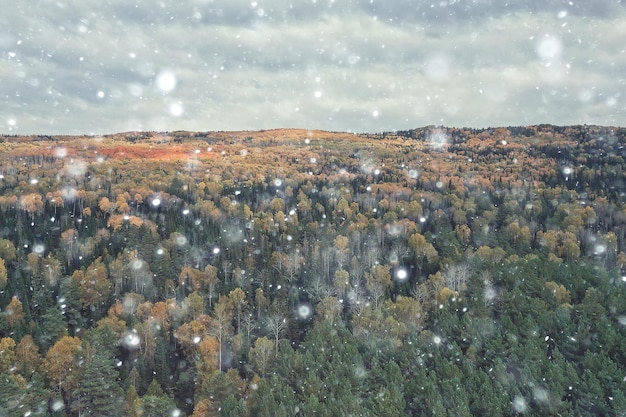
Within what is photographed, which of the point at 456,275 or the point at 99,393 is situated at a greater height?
the point at 99,393

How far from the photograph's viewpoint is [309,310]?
90188 mm

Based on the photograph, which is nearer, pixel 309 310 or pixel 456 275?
pixel 309 310

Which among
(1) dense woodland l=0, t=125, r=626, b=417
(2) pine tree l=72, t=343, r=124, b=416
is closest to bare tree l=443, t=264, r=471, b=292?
(1) dense woodland l=0, t=125, r=626, b=417

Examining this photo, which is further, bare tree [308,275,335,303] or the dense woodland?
bare tree [308,275,335,303]

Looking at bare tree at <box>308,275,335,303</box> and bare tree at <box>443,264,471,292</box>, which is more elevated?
bare tree at <box>443,264,471,292</box>

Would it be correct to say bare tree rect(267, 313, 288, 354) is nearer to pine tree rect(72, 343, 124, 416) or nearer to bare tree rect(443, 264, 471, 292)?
pine tree rect(72, 343, 124, 416)

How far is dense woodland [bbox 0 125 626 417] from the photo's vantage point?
52.2 meters

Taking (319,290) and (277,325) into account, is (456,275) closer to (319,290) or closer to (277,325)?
(319,290)

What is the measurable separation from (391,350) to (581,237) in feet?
295

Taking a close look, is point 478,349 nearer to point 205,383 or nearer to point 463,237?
point 205,383

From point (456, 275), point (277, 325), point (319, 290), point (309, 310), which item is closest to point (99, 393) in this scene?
point (277, 325)

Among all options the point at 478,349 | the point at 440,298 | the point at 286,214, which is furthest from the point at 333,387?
the point at 286,214

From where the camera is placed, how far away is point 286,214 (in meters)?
166

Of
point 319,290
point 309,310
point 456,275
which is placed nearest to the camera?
point 309,310
